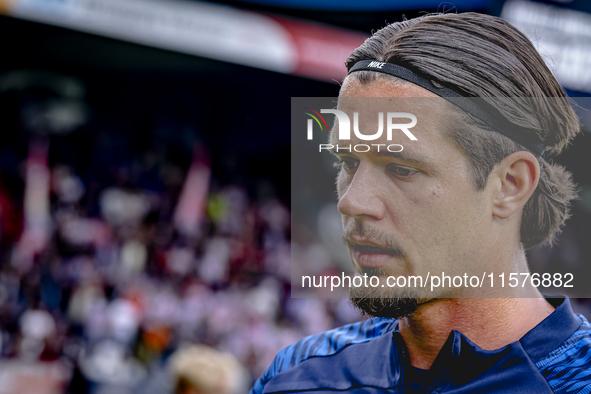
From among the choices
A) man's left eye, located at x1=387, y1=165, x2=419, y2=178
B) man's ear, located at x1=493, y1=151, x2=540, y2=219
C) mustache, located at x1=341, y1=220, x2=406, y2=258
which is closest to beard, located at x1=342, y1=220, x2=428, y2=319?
mustache, located at x1=341, y1=220, x2=406, y2=258

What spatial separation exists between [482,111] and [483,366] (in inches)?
22.3

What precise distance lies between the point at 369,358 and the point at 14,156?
832cm

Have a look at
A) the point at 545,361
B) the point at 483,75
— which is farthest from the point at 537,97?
the point at 545,361

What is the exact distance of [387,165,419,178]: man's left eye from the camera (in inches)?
42.2

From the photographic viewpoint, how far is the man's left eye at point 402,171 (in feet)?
3.51

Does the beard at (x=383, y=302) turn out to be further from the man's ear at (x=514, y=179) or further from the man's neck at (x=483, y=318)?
the man's ear at (x=514, y=179)

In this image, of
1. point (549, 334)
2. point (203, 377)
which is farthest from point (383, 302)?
point (203, 377)

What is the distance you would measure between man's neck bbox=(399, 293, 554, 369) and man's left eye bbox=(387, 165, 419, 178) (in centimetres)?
31

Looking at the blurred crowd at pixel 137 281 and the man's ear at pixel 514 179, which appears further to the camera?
the blurred crowd at pixel 137 281

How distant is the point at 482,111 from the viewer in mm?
1085

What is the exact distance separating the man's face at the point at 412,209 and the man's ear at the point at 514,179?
0.04 m

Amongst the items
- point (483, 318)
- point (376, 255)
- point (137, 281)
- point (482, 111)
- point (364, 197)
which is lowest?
point (483, 318)

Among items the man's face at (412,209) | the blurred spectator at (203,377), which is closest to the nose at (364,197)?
the man's face at (412,209)

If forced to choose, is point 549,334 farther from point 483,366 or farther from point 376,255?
point 376,255
